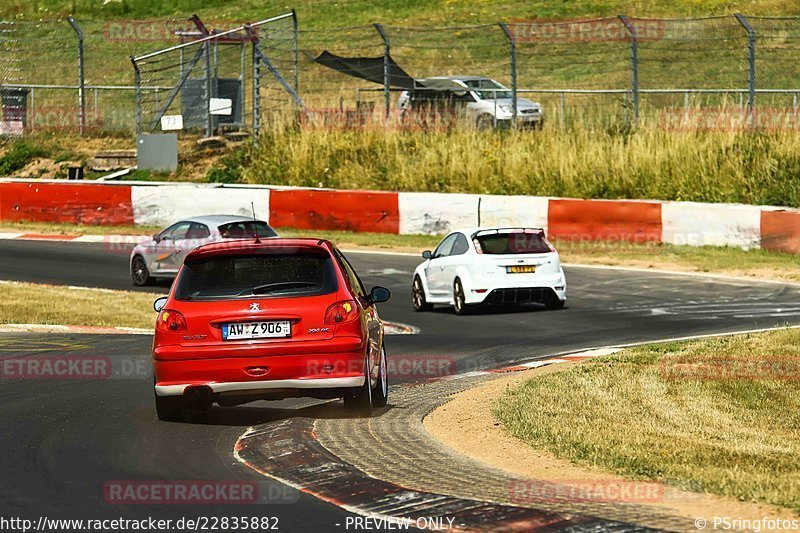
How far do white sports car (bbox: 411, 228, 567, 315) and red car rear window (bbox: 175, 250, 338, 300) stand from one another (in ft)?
30.9

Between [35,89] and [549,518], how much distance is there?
35904 millimetres

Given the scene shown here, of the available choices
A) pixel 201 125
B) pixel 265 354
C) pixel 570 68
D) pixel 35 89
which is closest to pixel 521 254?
pixel 265 354

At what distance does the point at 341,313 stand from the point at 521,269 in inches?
389

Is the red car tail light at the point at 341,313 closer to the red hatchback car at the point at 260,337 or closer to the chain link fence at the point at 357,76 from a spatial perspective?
the red hatchback car at the point at 260,337

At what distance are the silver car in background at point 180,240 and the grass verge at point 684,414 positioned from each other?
9886mm

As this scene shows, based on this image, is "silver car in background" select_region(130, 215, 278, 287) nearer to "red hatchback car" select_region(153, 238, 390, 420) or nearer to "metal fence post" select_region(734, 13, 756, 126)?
"metal fence post" select_region(734, 13, 756, 126)

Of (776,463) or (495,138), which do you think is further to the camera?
(495,138)

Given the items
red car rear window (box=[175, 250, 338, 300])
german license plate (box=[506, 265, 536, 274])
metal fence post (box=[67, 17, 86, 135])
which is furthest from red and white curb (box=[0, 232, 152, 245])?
red car rear window (box=[175, 250, 338, 300])

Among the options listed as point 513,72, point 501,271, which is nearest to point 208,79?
point 513,72

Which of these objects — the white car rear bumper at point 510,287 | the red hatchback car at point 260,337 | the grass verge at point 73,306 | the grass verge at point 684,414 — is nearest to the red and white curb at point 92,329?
the grass verge at point 73,306

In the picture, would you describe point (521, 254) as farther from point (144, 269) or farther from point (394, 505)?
point (394, 505)

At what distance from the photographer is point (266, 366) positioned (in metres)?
10.9

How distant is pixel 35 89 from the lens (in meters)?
40.9

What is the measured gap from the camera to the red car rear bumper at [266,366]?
10.9 m
